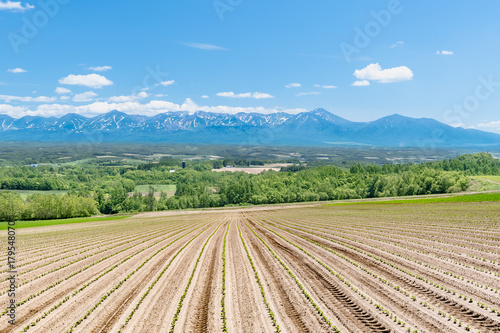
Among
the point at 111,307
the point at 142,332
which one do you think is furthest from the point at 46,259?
the point at 142,332

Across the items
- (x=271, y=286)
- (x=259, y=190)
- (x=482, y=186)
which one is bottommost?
(x=259, y=190)

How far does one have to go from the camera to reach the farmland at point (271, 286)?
15445 mm

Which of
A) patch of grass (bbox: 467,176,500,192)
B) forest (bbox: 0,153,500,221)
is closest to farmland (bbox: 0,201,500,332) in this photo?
forest (bbox: 0,153,500,221)

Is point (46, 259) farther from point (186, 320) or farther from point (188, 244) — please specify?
point (186, 320)

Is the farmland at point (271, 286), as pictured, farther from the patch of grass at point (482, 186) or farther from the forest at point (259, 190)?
the patch of grass at point (482, 186)

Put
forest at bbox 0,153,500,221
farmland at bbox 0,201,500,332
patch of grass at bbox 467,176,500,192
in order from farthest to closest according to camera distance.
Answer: patch of grass at bbox 467,176,500,192 < forest at bbox 0,153,500,221 < farmland at bbox 0,201,500,332

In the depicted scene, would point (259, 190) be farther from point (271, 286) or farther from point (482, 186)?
point (271, 286)

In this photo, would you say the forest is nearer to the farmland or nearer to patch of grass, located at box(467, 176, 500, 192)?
patch of grass, located at box(467, 176, 500, 192)

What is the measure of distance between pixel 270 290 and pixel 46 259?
23006 millimetres

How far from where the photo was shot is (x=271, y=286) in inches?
806

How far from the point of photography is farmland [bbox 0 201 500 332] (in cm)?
1545

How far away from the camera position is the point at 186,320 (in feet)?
52.2

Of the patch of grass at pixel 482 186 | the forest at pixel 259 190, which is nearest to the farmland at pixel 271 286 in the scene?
the forest at pixel 259 190

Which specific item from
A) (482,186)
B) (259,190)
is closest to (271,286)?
(482,186)
